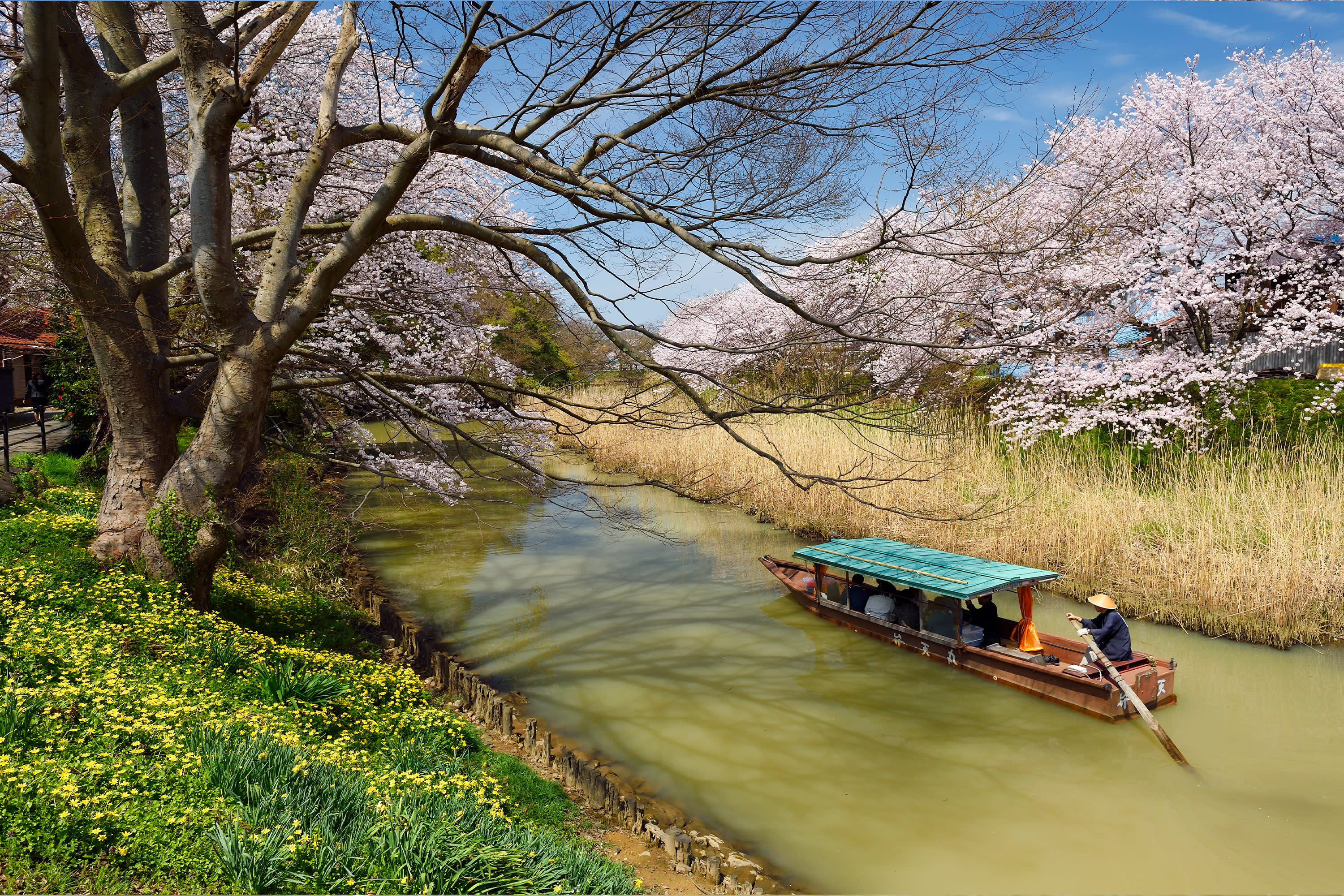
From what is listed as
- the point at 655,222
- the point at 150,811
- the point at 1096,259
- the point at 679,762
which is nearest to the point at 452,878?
the point at 150,811

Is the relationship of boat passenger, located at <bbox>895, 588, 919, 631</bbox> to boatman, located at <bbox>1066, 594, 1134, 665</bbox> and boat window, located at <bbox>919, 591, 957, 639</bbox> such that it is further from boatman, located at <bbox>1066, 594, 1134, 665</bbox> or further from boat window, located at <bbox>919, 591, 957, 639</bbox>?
boatman, located at <bbox>1066, 594, 1134, 665</bbox>

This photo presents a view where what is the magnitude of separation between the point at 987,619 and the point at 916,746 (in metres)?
2.45

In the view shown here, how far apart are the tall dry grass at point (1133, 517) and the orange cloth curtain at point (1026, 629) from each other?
1166mm

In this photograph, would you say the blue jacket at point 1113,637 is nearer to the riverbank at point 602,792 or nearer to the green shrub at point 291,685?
the riverbank at point 602,792

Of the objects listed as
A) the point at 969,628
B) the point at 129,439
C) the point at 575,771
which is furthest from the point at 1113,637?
the point at 129,439

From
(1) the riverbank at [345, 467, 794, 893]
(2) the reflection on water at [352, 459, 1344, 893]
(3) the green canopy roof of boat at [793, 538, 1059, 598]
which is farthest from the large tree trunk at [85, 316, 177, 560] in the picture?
(3) the green canopy roof of boat at [793, 538, 1059, 598]

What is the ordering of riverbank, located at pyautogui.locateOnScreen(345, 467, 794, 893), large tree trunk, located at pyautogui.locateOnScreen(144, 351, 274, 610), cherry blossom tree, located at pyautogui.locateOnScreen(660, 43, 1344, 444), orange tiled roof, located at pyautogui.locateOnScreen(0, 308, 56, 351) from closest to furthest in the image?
1. riverbank, located at pyautogui.locateOnScreen(345, 467, 794, 893)
2. large tree trunk, located at pyautogui.locateOnScreen(144, 351, 274, 610)
3. cherry blossom tree, located at pyautogui.locateOnScreen(660, 43, 1344, 444)
4. orange tiled roof, located at pyautogui.locateOnScreen(0, 308, 56, 351)

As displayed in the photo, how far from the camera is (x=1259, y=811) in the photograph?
5988mm

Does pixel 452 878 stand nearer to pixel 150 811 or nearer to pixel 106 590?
pixel 150 811

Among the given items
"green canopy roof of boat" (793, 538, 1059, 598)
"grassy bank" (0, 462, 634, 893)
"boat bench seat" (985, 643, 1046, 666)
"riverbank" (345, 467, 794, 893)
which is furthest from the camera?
"green canopy roof of boat" (793, 538, 1059, 598)

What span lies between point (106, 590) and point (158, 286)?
3.69 meters

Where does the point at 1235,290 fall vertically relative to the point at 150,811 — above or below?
above

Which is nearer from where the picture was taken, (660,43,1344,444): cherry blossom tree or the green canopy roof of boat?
the green canopy roof of boat

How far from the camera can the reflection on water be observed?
216 inches
